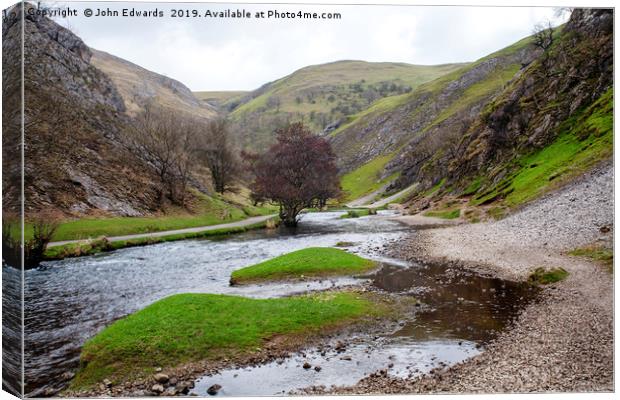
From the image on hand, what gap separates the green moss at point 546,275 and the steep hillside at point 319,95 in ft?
36.5

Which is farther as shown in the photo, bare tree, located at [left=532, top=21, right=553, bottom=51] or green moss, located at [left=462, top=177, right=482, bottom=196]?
green moss, located at [left=462, top=177, right=482, bottom=196]

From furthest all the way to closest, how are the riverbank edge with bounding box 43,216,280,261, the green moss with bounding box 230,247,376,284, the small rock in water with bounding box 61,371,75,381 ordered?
1. the riverbank edge with bounding box 43,216,280,261
2. the green moss with bounding box 230,247,376,284
3. the small rock in water with bounding box 61,371,75,381

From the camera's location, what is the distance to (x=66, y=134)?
37.6m

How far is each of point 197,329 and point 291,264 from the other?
1250cm

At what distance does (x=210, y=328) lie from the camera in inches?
601

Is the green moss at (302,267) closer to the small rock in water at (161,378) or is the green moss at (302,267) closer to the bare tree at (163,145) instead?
the small rock in water at (161,378)

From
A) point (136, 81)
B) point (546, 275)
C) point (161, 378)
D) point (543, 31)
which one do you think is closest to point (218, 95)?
point (136, 81)

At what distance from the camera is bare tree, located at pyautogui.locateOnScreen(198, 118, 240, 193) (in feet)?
275

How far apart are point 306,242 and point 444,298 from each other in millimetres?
20479

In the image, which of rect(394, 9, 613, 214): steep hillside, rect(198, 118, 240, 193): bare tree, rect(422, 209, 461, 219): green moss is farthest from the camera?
rect(198, 118, 240, 193): bare tree

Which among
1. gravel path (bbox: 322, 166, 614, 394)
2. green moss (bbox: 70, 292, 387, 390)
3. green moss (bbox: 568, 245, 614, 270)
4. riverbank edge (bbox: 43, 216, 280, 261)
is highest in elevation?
green moss (bbox: 568, 245, 614, 270)

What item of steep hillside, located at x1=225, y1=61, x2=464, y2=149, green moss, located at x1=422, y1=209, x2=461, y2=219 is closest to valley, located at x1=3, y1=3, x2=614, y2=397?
green moss, located at x1=422, y1=209, x2=461, y2=219

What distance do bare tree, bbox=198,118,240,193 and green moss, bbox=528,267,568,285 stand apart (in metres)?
68.0

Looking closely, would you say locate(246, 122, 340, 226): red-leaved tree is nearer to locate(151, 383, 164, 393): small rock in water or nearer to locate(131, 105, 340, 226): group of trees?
locate(131, 105, 340, 226): group of trees
